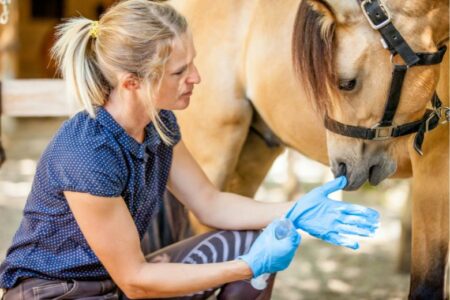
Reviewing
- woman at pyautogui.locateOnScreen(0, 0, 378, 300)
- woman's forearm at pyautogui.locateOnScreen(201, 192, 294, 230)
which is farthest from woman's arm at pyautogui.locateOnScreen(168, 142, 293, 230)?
woman at pyautogui.locateOnScreen(0, 0, 378, 300)

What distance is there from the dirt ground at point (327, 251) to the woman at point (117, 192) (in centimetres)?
162

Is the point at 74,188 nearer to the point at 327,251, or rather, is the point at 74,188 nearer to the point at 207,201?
the point at 207,201

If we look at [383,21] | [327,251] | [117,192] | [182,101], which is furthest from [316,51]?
[327,251]

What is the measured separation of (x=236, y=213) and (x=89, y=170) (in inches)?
21.3

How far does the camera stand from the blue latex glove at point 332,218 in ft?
6.15

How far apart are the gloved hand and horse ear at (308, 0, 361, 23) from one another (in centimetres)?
54

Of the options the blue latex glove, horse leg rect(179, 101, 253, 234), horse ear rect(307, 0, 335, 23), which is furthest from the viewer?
horse leg rect(179, 101, 253, 234)

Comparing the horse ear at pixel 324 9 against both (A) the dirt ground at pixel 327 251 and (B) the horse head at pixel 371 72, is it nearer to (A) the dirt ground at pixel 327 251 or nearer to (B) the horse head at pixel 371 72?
(B) the horse head at pixel 371 72

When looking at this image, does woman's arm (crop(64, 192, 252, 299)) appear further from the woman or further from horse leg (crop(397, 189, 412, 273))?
horse leg (crop(397, 189, 412, 273))

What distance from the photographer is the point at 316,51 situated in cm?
208

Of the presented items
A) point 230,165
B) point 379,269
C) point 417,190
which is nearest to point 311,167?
point 379,269

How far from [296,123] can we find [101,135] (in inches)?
38.7

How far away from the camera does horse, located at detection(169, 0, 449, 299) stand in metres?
1.95

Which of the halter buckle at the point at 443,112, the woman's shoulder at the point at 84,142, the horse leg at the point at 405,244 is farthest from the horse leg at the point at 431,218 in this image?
the horse leg at the point at 405,244
